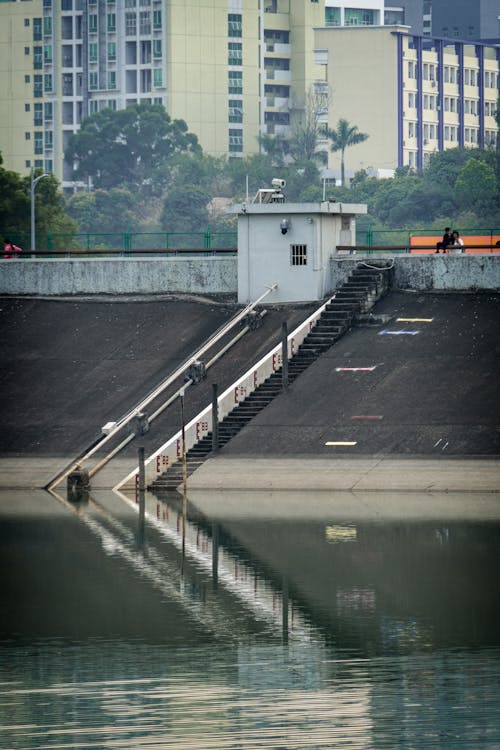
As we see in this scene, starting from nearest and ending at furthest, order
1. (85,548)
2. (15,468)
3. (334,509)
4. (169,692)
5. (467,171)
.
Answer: (169,692), (85,548), (334,509), (15,468), (467,171)

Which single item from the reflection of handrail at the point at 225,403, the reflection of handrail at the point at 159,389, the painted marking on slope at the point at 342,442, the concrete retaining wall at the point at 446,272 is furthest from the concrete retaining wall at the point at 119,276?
the painted marking on slope at the point at 342,442

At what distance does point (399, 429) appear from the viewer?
2486 inches

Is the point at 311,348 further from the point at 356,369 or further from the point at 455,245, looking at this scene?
the point at 455,245

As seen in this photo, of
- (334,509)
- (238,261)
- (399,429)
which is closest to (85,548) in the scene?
(334,509)

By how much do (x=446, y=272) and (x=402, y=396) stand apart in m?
10.8

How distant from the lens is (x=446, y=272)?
74.5 metres

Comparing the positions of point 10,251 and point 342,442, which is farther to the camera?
point 10,251

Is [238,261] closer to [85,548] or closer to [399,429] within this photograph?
[399,429]

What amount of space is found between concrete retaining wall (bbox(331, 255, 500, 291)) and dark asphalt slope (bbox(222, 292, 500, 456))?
1.25 meters

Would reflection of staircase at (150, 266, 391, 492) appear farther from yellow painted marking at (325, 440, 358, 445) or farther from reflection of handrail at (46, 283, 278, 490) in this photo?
yellow painted marking at (325, 440, 358, 445)

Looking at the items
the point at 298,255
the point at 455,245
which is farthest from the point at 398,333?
the point at 455,245

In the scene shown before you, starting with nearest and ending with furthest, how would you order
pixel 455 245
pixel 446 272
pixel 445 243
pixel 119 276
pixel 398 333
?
pixel 398 333 → pixel 446 272 → pixel 445 243 → pixel 455 245 → pixel 119 276

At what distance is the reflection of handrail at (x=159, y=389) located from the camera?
216 feet

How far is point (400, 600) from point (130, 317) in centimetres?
3778
